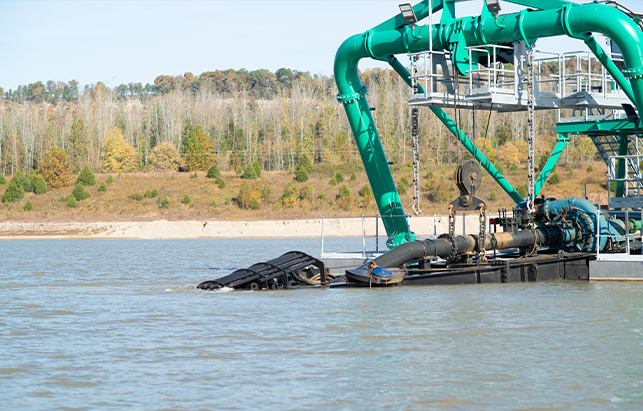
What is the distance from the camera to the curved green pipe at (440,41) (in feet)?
64.8

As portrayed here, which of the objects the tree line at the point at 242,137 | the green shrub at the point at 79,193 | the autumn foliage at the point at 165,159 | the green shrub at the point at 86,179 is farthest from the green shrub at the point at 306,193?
the green shrub at the point at 86,179

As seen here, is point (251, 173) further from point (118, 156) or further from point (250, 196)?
point (118, 156)

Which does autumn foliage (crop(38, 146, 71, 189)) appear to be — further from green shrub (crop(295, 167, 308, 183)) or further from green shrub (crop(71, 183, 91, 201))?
green shrub (crop(295, 167, 308, 183))

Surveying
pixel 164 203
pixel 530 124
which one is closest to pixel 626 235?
pixel 530 124

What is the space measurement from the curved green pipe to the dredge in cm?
3

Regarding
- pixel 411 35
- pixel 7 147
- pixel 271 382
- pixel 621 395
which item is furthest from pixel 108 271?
pixel 7 147

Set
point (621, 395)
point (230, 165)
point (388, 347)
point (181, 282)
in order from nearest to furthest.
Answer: point (621, 395), point (388, 347), point (181, 282), point (230, 165)

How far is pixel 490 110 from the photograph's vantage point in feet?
73.4

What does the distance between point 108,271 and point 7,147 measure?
79.7 m

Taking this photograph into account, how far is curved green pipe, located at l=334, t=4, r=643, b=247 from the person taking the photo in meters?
19.8

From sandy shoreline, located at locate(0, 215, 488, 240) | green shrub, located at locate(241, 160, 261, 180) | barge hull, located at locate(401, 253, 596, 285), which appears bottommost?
sandy shoreline, located at locate(0, 215, 488, 240)

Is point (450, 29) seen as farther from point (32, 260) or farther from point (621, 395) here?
point (32, 260)

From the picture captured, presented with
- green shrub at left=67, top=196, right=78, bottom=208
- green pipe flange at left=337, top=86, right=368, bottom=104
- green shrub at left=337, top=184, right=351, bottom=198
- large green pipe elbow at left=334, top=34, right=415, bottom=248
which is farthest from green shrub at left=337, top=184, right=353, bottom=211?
green pipe flange at left=337, top=86, right=368, bottom=104

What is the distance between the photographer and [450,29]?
22422mm
